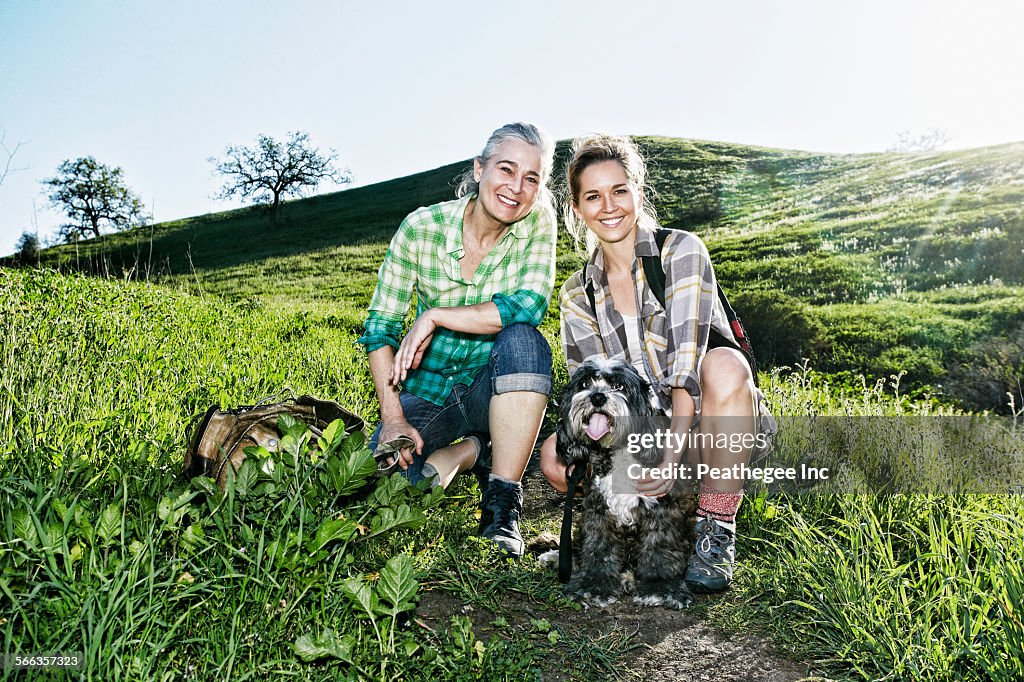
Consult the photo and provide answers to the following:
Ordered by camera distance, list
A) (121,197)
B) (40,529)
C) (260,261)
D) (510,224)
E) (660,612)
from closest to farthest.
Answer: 1. (40,529)
2. (660,612)
3. (510,224)
4. (260,261)
5. (121,197)

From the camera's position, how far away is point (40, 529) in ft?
7.84

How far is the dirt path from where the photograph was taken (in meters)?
2.84

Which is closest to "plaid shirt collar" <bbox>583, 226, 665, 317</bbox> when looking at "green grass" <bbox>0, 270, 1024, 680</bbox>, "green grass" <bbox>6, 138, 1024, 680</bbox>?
"green grass" <bbox>6, 138, 1024, 680</bbox>

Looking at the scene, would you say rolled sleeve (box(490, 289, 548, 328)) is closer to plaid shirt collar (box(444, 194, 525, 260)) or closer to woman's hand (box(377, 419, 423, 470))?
plaid shirt collar (box(444, 194, 525, 260))

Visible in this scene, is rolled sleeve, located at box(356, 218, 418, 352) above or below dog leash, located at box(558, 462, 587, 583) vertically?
above

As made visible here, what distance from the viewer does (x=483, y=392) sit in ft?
14.4

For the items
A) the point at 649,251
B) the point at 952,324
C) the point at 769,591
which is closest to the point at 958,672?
the point at 769,591

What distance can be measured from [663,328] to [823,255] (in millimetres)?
14736

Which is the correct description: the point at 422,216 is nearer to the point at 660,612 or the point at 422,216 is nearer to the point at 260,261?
the point at 660,612

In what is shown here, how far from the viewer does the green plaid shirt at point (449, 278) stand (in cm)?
427

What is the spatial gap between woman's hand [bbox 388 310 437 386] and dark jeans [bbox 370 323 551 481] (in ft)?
1.48

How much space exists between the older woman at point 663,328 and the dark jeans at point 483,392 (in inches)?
8.3

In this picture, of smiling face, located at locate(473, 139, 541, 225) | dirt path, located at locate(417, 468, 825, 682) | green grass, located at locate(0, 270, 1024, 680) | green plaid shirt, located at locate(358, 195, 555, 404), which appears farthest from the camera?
green plaid shirt, located at locate(358, 195, 555, 404)

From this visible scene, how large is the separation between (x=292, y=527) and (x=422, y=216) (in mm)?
2247
